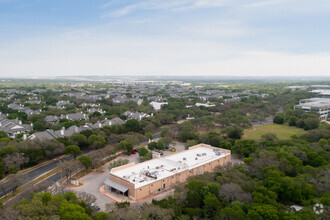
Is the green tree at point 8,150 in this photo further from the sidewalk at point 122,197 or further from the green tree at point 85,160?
the sidewalk at point 122,197

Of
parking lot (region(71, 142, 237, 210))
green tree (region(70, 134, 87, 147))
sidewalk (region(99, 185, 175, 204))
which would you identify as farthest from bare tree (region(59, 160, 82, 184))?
green tree (region(70, 134, 87, 147))

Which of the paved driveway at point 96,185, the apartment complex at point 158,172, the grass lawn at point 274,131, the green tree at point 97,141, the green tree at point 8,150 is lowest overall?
the paved driveway at point 96,185

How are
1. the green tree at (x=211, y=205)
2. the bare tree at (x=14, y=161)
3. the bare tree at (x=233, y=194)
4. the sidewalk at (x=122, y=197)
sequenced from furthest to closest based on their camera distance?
the bare tree at (x=14, y=161)
the sidewalk at (x=122, y=197)
the bare tree at (x=233, y=194)
the green tree at (x=211, y=205)

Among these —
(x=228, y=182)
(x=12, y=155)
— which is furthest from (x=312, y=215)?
(x=12, y=155)

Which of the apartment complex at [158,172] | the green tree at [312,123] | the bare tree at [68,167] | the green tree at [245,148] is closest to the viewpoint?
the apartment complex at [158,172]

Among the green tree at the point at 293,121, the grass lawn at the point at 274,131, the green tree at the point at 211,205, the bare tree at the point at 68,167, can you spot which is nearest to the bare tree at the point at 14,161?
the bare tree at the point at 68,167

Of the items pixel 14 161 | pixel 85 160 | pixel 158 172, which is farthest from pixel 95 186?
pixel 14 161

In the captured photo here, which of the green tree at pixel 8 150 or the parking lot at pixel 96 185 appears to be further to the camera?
the green tree at pixel 8 150

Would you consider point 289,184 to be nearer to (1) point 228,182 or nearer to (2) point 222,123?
(1) point 228,182

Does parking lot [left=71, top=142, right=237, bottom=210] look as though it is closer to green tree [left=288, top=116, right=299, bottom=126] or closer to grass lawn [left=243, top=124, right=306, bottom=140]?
grass lawn [left=243, top=124, right=306, bottom=140]
